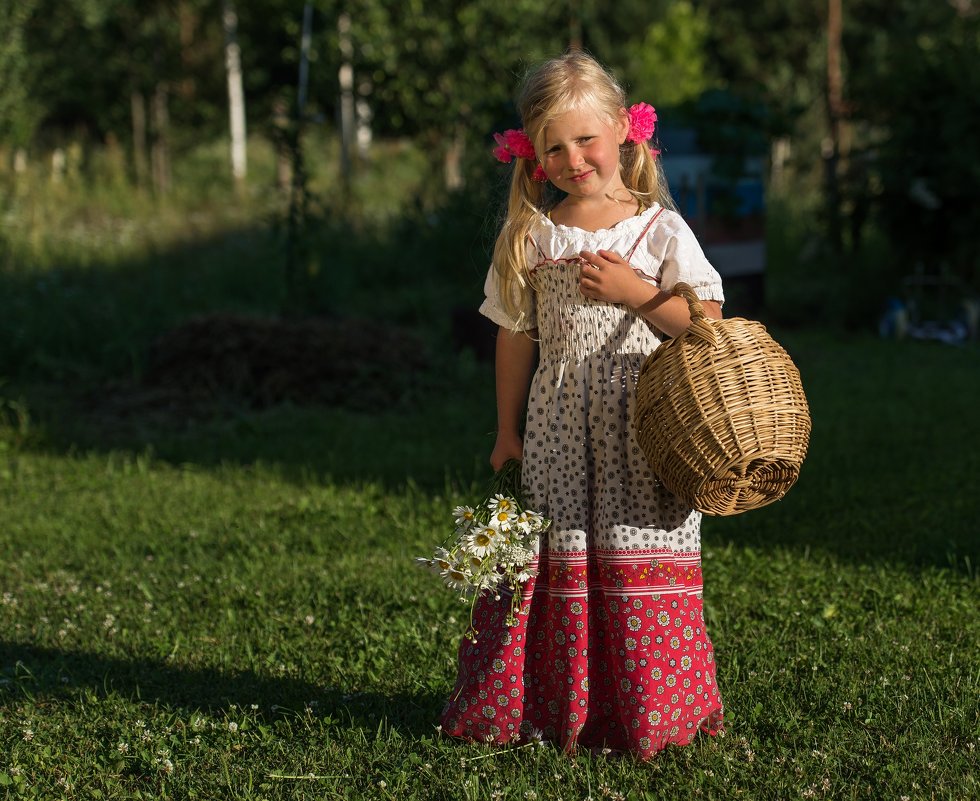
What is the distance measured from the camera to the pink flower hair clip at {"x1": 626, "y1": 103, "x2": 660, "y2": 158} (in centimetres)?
302

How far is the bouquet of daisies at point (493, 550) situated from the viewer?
117 inches

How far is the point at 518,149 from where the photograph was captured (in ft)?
10.0

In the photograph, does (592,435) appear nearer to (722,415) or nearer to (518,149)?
(722,415)

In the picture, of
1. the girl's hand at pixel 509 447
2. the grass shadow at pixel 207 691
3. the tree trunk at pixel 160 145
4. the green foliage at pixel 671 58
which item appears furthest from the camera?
the green foliage at pixel 671 58

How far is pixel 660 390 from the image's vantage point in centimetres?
274

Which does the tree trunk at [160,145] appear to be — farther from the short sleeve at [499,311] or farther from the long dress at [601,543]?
Result: the long dress at [601,543]

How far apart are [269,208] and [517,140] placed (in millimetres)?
14181

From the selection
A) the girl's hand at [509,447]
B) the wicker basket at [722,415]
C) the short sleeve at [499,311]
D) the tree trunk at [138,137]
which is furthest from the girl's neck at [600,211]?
the tree trunk at [138,137]

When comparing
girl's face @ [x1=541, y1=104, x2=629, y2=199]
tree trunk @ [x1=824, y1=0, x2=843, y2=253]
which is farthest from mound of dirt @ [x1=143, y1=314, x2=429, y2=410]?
girl's face @ [x1=541, y1=104, x2=629, y2=199]

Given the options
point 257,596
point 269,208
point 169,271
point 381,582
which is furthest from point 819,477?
point 269,208

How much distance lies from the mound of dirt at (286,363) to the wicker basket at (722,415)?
16.1 feet

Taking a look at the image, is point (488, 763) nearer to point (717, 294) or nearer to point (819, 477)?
point (717, 294)

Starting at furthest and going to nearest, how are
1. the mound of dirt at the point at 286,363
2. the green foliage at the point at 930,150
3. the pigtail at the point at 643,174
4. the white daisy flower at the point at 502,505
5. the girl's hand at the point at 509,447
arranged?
1. the green foliage at the point at 930,150
2. the mound of dirt at the point at 286,363
3. the girl's hand at the point at 509,447
4. the pigtail at the point at 643,174
5. the white daisy flower at the point at 502,505

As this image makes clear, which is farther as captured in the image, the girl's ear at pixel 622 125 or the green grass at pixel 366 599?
the green grass at pixel 366 599
